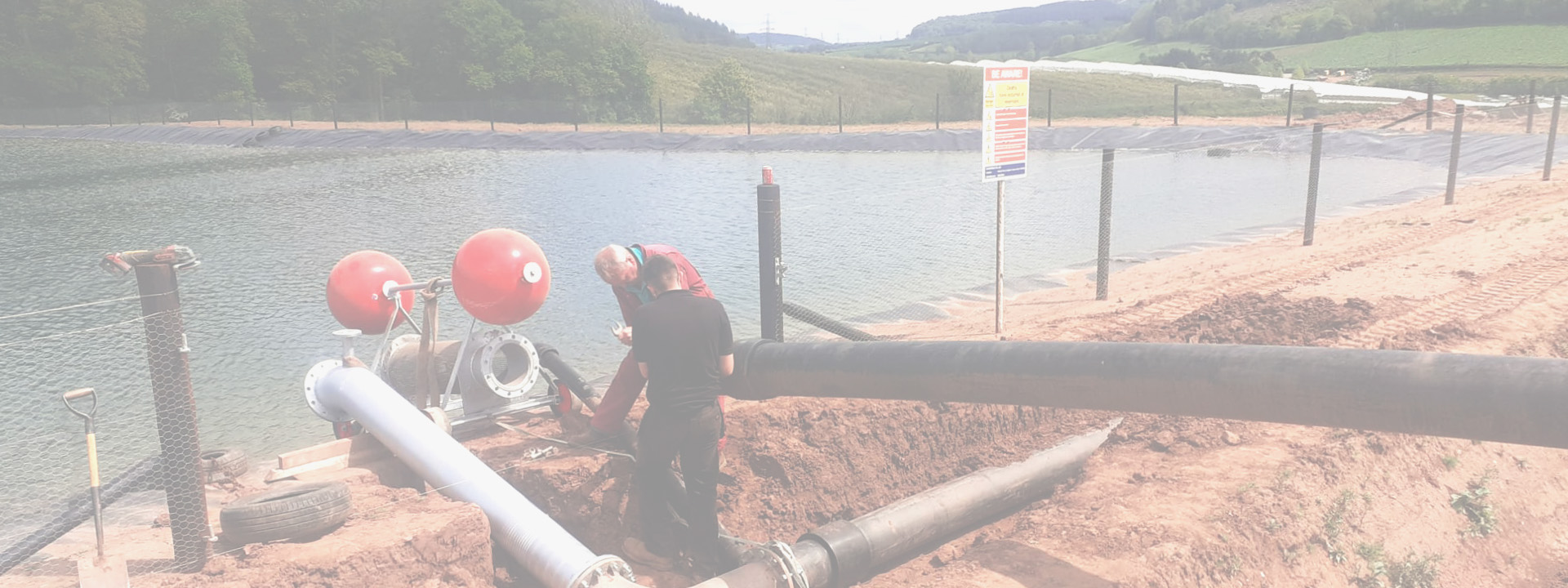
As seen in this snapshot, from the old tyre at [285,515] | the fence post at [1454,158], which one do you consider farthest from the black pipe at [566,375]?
the fence post at [1454,158]

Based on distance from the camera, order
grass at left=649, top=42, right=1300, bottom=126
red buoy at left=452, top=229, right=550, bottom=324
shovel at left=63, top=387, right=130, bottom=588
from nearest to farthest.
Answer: shovel at left=63, top=387, right=130, bottom=588, red buoy at left=452, top=229, right=550, bottom=324, grass at left=649, top=42, right=1300, bottom=126

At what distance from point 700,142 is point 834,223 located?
825 inches

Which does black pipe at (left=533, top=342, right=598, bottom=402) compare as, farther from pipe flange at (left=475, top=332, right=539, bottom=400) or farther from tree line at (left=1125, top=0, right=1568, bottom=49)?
tree line at (left=1125, top=0, right=1568, bottom=49)

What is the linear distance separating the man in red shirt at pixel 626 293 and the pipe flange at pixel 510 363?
75cm

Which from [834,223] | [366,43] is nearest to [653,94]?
[366,43]

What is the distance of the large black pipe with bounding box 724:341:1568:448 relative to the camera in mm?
3373

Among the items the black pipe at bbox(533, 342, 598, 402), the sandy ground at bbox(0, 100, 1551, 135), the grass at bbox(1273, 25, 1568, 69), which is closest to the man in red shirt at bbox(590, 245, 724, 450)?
the black pipe at bbox(533, 342, 598, 402)

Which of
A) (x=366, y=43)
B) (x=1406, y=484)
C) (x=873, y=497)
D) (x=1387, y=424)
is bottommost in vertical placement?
(x=873, y=497)

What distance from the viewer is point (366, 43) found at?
65.5 meters

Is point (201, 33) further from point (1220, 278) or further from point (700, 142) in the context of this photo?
point (1220, 278)

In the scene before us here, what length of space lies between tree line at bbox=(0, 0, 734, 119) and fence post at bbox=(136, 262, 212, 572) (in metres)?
55.3

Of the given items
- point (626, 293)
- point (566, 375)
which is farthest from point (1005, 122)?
point (566, 375)

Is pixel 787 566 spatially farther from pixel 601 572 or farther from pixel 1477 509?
pixel 1477 509

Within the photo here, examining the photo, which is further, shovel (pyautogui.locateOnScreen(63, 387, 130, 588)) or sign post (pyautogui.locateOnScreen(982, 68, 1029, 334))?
sign post (pyautogui.locateOnScreen(982, 68, 1029, 334))
